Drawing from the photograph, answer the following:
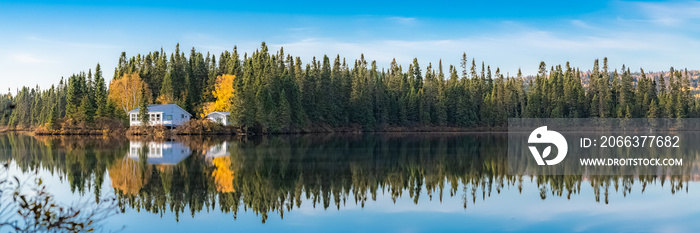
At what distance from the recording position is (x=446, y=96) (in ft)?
348

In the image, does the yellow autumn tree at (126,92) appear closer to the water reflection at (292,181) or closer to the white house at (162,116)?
the white house at (162,116)

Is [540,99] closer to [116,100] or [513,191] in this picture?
[116,100]

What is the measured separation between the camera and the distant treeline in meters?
74.6

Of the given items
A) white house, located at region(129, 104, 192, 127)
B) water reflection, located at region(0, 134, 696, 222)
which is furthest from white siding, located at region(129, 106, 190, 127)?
water reflection, located at region(0, 134, 696, 222)

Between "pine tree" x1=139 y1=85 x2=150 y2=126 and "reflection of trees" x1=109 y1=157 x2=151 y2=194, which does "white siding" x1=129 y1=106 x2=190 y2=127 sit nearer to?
"pine tree" x1=139 y1=85 x2=150 y2=126

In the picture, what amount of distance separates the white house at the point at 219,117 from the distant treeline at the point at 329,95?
2429 millimetres

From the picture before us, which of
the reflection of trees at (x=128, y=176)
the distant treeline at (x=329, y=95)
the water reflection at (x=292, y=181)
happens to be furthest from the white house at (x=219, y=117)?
the reflection of trees at (x=128, y=176)

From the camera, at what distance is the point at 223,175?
2216 centimetres

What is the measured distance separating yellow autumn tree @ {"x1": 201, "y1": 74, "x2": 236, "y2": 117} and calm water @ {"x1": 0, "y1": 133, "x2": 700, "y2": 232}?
152 ft

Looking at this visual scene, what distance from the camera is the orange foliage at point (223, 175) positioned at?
18.7 metres

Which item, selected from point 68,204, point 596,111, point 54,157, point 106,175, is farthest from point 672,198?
point 596,111

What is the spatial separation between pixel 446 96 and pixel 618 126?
99.4 ft

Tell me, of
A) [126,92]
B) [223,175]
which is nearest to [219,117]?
[126,92]

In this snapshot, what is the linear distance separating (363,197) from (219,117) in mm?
54005
